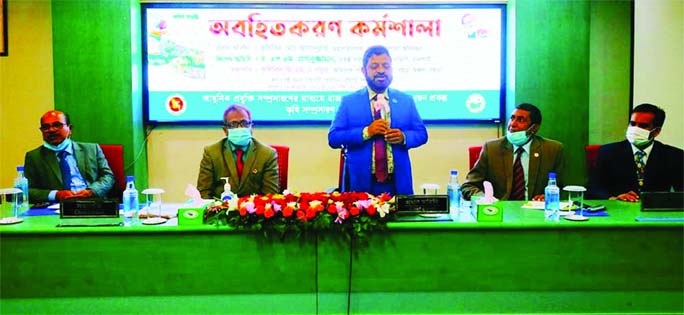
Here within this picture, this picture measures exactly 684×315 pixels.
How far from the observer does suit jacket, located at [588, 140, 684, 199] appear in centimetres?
291

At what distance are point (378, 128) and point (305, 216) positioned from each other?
1.12m

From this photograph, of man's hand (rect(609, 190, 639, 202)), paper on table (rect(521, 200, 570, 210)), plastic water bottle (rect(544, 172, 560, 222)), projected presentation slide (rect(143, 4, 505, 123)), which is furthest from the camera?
projected presentation slide (rect(143, 4, 505, 123))

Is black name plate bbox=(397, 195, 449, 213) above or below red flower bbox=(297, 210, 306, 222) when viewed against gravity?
above

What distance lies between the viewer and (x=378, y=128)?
3025 mm

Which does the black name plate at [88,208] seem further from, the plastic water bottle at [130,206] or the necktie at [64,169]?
the necktie at [64,169]

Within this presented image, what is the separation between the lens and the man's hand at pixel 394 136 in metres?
3.03

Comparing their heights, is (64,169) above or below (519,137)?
below

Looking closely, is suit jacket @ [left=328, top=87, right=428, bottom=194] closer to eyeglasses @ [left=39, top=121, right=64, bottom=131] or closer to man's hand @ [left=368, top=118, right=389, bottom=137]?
man's hand @ [left=368, top=118, right=389, bottom=137]

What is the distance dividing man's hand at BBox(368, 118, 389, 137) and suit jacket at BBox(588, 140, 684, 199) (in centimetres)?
121

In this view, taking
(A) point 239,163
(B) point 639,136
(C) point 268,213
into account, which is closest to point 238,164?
(A) point 239,163

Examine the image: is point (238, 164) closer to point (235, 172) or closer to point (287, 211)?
point (235, 172)

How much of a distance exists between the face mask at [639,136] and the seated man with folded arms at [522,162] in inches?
14.2

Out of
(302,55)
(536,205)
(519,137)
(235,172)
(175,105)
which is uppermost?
(302,55)

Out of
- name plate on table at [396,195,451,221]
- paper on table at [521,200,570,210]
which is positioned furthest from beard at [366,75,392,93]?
name plate on table at [396,195,451,221]
